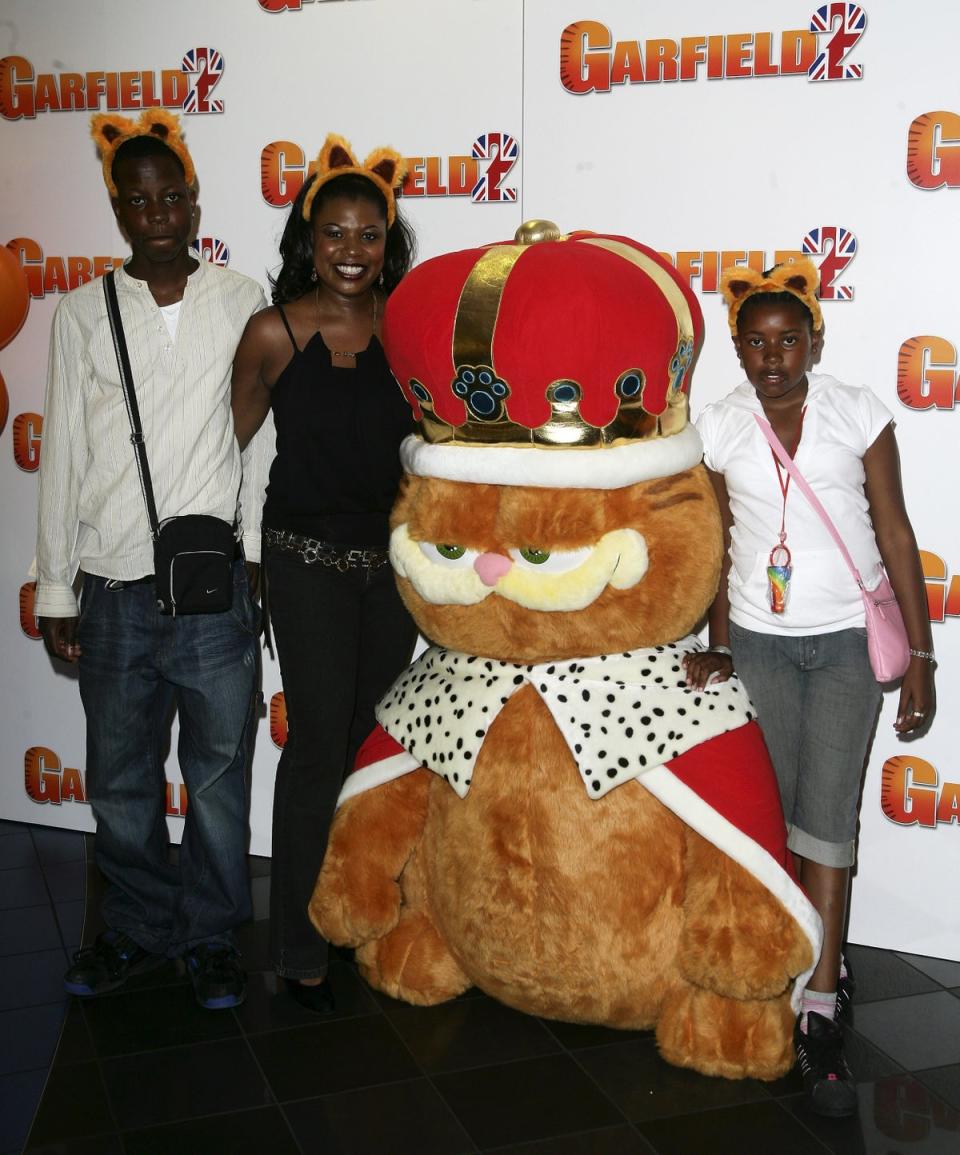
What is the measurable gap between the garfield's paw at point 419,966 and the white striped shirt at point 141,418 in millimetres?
1049

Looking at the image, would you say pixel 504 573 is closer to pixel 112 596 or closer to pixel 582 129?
pixel 112 596

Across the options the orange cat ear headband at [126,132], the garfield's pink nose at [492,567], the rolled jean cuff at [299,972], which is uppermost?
the orange cat ear headband at [126,132]

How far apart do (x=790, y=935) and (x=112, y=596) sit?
66.8 inches

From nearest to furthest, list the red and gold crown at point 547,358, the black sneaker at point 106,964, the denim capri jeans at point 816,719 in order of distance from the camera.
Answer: the red and gold crown at point 547,358 < the denim capri jeans at point 816,719 < the black sneaker at point 106,964

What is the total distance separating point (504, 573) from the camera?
259cm

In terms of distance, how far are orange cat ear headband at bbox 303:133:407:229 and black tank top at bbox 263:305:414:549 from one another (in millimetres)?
289

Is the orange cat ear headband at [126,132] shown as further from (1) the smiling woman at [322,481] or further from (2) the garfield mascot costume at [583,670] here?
(2) the garfield mascot costume at [583,670]

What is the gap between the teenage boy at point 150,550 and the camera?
9.93 ft

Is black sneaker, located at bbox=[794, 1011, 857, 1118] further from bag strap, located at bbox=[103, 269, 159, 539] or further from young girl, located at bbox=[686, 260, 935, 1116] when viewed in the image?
bag strap, located at bbox=[103, 269, 159, 539]

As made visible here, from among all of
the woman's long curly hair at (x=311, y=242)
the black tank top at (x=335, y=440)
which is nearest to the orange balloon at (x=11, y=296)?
the woman's long curly hair at (x=311, y=242)

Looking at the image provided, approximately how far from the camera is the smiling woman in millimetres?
2959

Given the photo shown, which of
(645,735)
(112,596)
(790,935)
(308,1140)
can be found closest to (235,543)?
(112,596)

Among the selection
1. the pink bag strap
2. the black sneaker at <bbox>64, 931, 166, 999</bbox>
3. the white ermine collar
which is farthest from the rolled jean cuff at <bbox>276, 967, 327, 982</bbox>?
the pink bag strap

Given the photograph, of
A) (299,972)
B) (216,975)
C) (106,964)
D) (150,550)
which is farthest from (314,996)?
(150,550)
